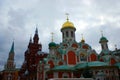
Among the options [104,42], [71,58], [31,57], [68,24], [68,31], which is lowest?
[71,58]

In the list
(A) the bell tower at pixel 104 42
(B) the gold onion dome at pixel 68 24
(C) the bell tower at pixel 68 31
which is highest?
(B) the gold onion dome at pixel 68 24

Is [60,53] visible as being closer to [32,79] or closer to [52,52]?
[52,52]

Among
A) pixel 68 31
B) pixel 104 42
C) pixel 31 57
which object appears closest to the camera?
pixel 104 42

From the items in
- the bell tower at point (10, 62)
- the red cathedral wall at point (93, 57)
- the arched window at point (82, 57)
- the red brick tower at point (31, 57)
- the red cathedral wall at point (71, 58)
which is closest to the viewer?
the red cathedral wall at point (71, 58)

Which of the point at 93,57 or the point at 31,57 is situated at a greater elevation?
the point at 31,57

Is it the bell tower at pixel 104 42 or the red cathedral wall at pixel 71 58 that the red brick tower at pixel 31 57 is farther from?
the bell tower at pixel 104 42

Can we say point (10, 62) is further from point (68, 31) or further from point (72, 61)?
point (72, 61)

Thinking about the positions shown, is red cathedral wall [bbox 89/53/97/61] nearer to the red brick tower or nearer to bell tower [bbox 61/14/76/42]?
bell tower [bbox 61/14/76/42]

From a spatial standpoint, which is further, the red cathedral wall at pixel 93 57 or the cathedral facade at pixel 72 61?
the red cathedral wall at pixel 93 57

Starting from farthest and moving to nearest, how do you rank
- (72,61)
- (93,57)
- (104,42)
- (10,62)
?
(10,62) < (104,42) < (93,57) < (72,61)

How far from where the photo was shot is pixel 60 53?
3278cm

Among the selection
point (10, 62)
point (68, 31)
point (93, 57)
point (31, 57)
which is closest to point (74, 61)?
point (93, 57)

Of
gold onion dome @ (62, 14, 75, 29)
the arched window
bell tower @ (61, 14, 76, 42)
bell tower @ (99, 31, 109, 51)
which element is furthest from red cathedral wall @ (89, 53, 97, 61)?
gold onion dome @ (62, 14, 75, 29)

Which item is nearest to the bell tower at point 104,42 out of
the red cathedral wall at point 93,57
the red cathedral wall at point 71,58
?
the red cathedral wall at point 93,57
